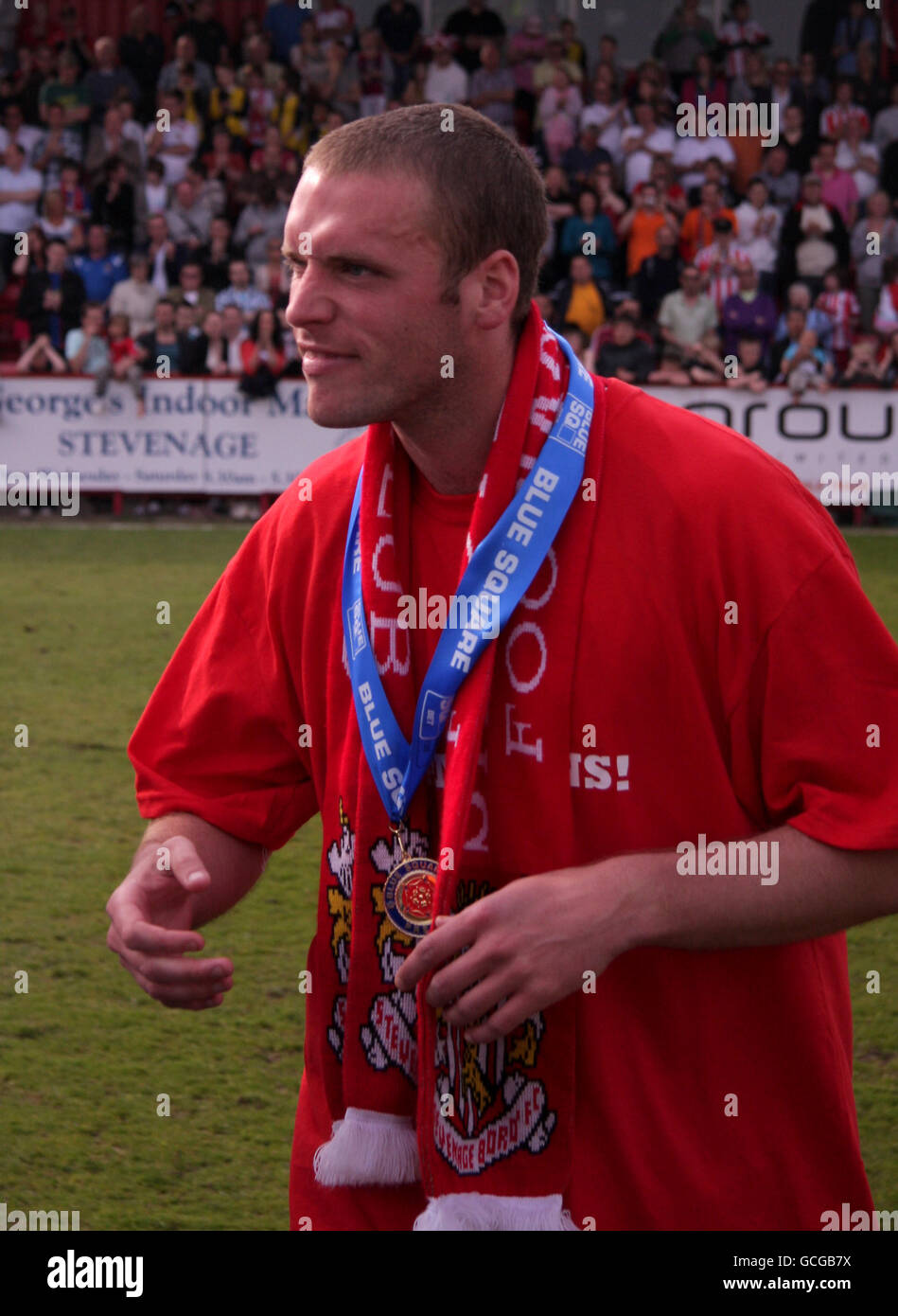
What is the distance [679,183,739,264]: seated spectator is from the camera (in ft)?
54.9

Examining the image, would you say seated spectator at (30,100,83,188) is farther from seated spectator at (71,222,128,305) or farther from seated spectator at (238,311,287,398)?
seated spectator at (238,311,287,398)

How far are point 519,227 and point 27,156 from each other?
56.7 ft

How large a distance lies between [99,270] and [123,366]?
214 centimetres

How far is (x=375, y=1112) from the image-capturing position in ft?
6.89

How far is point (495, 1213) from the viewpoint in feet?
6.45

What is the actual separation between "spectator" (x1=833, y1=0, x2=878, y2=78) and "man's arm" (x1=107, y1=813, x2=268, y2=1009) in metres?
18.7

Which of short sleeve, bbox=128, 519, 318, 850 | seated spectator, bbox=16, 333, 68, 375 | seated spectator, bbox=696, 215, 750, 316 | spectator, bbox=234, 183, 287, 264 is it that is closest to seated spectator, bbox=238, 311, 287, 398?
seated spectator, bbox=16, 333, 68, 375

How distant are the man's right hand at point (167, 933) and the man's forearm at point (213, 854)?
41 mm

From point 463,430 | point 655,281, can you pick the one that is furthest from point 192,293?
point 463,430

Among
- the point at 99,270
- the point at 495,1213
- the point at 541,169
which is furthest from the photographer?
the point at 99,270

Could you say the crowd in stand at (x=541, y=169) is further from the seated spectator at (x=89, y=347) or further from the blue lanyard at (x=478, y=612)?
the blue lanyard at (x=478, y=612)

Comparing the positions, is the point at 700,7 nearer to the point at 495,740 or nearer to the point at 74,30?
the point at 74,30

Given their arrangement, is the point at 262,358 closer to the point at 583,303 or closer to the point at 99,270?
the point at 99,270

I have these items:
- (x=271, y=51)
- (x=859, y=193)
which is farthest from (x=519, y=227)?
(x=271, y=51)
